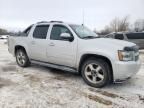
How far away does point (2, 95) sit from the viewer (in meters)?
4.37

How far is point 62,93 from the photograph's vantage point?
457 centimetres

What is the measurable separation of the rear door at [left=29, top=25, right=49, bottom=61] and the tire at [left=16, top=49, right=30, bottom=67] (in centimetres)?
47

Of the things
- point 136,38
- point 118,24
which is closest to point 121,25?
point 118,24

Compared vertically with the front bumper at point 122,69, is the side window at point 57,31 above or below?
above

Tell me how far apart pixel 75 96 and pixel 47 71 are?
2688 millimetres

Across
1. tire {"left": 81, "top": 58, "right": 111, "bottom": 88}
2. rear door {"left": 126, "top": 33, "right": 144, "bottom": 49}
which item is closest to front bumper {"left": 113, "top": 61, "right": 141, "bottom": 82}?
tire {"left": 81, "top": 58, "right": 111, "bottom": 88}

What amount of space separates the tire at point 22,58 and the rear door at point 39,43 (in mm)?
466

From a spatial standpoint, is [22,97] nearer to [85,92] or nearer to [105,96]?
[85,92]

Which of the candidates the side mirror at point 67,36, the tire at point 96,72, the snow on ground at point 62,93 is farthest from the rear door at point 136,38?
the tire at point 96,72

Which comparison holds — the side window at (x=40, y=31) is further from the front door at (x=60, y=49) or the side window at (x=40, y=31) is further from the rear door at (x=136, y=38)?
the rear door at (x=136, y=38)

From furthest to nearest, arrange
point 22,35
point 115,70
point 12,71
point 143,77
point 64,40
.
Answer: point 22,35, point 12,71, point 143,77, point 64,40, point 115,70

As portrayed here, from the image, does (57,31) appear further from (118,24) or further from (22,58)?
(118,24)

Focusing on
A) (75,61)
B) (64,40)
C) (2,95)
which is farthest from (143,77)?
(2,95)

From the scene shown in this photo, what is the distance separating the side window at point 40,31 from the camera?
649 cm
